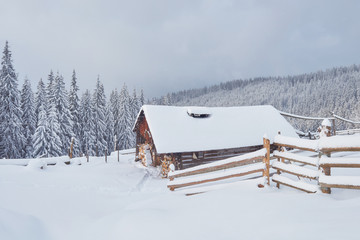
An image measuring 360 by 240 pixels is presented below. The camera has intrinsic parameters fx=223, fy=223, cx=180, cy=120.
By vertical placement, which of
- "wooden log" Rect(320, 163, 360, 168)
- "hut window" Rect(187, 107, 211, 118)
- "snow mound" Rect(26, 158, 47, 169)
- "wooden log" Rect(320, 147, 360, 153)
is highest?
"hut window" Rect(187, 107, 211, 118)

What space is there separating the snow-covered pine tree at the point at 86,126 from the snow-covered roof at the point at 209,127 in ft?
75.0

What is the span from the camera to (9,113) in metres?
28.2

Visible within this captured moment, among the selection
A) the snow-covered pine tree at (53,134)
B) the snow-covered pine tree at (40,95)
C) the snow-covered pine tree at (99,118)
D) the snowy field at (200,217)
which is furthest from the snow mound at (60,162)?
the snow-covered pine tree at (99,118)

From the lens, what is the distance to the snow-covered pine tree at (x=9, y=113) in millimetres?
27922

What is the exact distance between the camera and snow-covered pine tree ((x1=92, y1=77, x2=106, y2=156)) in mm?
41188

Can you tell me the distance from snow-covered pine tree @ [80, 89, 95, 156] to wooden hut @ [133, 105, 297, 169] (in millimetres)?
19120

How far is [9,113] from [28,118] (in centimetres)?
422

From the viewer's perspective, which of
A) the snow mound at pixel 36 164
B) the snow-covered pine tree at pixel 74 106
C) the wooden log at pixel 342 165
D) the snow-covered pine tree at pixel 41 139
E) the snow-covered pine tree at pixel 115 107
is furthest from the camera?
the snow-covered pine tree at pixel 115 107

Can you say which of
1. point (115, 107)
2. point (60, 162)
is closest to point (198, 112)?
point (60, 162)

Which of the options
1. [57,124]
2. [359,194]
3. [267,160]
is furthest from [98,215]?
[57,124]

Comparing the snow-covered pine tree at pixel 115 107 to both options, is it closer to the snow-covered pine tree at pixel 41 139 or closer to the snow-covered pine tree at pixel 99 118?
the snow-covered pine tree at pixel 99 118

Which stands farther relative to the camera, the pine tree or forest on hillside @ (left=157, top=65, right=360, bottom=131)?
forest on hillside @ (left=157, top=65, right=360, bottom=131)

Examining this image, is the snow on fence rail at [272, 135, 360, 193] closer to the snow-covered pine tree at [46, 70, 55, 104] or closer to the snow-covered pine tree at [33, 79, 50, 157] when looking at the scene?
the snow-covered pine tree at [33, 79, 50, 157]

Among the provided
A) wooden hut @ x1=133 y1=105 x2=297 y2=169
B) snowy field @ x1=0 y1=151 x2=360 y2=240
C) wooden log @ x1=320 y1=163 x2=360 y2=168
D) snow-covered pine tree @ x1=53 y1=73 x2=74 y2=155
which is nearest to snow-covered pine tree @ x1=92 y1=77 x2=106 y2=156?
snow-covered pine tree @ x1=53 y1=73 x2=74 y2=155
